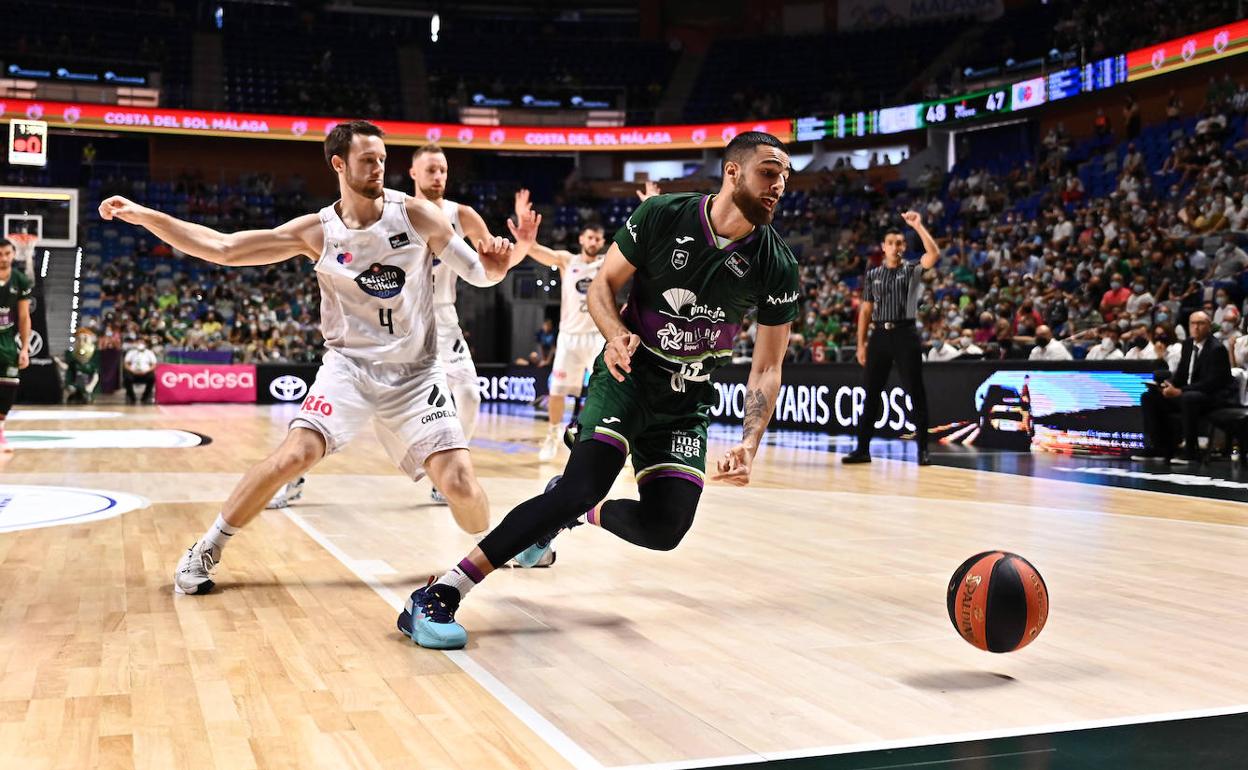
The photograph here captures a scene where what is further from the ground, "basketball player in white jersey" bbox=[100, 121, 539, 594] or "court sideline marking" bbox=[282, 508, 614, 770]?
"basketball player in white jersey" bbox=[100, 121, 539, 594]

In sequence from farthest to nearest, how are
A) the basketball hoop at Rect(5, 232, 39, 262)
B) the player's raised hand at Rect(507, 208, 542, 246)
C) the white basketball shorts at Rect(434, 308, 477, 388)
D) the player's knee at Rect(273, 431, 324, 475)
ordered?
the basketball hoop at Rect(5, 232, 39, 262) → the white basketball shorts at Rect(434, 308, 477, 388) → the player's raised hand at Rect(507, 208, 542, 246) → the player's knee at Rect(273, 431, 324, 475)

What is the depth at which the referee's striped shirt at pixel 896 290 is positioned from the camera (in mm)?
10695

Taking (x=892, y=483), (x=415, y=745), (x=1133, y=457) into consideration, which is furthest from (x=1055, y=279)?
(x=415, y=745)

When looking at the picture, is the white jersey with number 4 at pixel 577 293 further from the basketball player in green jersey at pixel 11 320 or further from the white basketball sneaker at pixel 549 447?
the basketball player in green jersey at pixel 11 320

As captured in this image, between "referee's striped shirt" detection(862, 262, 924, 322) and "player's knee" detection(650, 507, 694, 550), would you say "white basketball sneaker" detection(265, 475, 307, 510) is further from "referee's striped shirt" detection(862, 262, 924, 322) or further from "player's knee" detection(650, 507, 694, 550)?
"referee's striped shirt" detection(862, 262, 924, 322)

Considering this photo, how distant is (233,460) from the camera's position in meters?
10.9

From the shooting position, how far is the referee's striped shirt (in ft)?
35.1

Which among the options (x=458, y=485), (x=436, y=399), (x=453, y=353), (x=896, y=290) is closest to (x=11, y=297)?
(x=453, y=353)

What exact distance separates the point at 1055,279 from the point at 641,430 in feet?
56.5

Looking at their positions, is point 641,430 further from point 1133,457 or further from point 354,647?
point 1133,457

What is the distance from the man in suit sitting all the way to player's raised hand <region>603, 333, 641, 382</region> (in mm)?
9104

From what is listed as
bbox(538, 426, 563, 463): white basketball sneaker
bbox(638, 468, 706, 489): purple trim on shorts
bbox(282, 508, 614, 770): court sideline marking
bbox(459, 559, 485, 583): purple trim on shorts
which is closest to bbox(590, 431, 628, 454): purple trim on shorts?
bbox(638, 468, 706, 489): purple trim on shorts

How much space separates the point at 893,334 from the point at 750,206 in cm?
729

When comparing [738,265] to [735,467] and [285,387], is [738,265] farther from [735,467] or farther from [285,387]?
[285,387]
